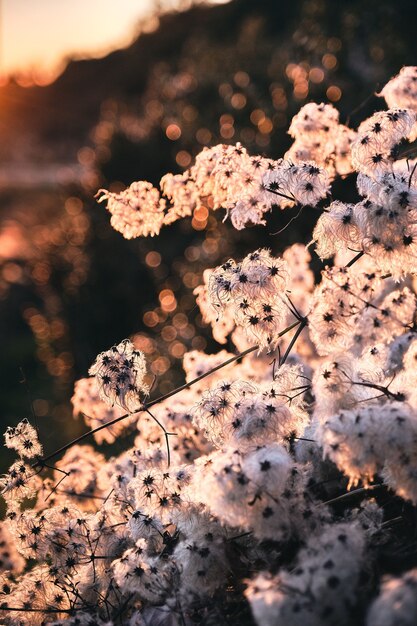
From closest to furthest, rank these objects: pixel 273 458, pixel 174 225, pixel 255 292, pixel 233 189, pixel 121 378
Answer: pixel 273 458 < pixel 255 292 < pixel 121 378 < pixel 233 189 < pixel 174 225

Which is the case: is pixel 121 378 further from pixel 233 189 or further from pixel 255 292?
pixel 233 189

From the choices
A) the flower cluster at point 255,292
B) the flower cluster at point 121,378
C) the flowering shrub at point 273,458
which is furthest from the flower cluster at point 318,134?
the flower cluster at point 121,378

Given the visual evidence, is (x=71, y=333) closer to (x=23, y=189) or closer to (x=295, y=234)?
(x=295, y=234)

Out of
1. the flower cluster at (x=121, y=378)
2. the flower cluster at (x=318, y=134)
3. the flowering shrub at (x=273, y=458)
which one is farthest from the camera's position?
the flower cluster at (x=318, y=134)

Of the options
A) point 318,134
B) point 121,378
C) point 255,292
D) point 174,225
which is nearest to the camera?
point 255,292


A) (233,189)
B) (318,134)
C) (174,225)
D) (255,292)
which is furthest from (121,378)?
(174,225)

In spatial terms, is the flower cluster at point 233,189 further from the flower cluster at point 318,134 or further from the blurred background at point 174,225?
the blurred background at point 174,225

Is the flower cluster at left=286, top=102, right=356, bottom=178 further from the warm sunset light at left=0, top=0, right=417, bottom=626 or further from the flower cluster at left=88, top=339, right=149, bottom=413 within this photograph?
the flower cluster at left=88, top=339, right=149, bottom=413

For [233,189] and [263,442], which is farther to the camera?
[233,189]

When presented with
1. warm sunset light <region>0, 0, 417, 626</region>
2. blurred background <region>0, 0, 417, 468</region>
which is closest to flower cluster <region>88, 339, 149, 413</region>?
warm sunset light <region>0, 0, 417, 626</region>
